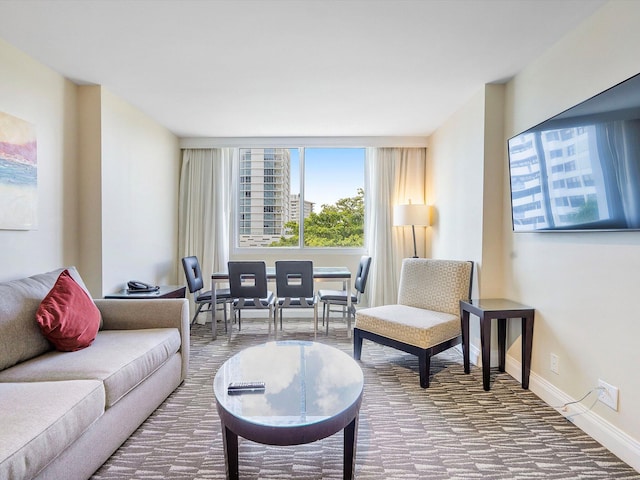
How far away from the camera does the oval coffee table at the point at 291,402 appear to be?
133 cm

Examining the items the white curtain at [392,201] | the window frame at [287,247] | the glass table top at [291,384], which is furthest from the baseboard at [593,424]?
the window frame at [287,247]

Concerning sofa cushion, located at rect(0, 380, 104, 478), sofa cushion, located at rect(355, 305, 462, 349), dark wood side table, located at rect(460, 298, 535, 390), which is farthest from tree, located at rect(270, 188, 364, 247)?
sofa cushion, located at rect(0, 380, 104, 478)

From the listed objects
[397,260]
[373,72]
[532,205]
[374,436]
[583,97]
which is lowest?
[374,436]

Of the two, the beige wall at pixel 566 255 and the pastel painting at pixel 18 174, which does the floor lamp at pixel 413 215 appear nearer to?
the beige wall at pixel 566 255

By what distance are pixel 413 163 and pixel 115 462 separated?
4.28 m

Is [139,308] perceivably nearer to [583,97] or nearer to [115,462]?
[115,462]

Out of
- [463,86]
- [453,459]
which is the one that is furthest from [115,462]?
[463,86]

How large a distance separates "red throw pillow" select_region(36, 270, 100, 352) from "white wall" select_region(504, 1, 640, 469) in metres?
2.98

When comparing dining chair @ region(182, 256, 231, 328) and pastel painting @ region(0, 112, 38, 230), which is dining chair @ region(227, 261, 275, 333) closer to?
dining chair @ region(182, 256, 231, 328)

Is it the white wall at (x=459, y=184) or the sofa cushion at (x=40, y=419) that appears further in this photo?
the white wall at (x=459, y=184)

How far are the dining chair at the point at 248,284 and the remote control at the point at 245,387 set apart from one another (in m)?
1.85

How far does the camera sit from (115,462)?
1.69 m

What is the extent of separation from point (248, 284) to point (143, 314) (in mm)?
1273

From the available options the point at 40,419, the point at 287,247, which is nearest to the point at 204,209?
the point at 287,247
